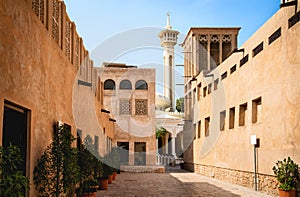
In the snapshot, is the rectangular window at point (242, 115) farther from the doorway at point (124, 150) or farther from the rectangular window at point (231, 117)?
the doorway at point (124, 150)

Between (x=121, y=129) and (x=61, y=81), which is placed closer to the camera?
(x=61, y=81)

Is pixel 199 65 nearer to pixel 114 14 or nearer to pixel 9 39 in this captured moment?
pixel 114 14

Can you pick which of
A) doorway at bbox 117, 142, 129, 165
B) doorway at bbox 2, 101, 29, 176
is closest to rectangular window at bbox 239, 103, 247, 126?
doorway at bbox 2, 101, 29, 176

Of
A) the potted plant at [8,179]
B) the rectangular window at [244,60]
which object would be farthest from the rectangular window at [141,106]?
the potted plant at [8,179]

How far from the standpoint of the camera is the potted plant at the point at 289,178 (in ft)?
35.7

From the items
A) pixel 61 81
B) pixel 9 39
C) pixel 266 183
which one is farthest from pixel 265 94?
pixel 9 39

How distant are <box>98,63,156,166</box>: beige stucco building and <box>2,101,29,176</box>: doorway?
23.7 m

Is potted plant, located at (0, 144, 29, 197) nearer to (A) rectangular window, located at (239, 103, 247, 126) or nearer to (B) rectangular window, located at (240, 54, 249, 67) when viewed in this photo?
(B) rectangular window, located at (240, 54, 249, 67)

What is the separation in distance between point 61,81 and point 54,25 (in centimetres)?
130

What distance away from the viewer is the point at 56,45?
29.9ft

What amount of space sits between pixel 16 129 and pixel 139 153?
981 inches

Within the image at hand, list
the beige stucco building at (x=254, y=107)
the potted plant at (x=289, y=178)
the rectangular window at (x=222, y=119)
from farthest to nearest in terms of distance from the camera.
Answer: the rectangular window at (x=222, y=119) < the beige stucco building at (x=254, y=107) < the potted plant at (x=289, y=178)

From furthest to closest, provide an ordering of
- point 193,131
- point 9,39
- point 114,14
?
point 193,131 → point 114,14 → point 9,39

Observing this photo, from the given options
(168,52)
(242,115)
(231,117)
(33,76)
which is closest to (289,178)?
(242,115)
